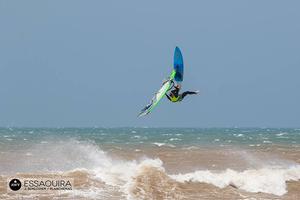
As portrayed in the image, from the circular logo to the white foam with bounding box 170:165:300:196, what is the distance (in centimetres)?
493

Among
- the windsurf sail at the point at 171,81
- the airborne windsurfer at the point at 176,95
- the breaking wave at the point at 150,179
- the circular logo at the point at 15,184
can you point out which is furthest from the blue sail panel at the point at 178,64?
the circular logo at the point at 15,184

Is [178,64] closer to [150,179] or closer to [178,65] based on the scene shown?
[178,65]

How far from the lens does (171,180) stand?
1794 centimetres

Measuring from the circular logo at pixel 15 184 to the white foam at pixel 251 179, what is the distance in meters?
4.93

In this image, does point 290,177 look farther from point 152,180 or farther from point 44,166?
point 44,166

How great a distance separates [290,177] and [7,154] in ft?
47.7

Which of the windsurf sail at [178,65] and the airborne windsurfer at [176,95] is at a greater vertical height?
the windsurf sail at [178,65]

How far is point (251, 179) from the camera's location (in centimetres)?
1898

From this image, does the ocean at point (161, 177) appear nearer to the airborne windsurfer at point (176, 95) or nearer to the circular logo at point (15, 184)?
the circular logo at point (15, 184)

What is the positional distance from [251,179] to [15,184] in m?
7.59

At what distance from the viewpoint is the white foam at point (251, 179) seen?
18.1 metres

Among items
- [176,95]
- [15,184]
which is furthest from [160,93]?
[15,184]

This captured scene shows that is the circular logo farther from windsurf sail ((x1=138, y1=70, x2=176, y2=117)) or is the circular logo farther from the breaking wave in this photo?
windsurf sail ((x1=138, y1=70, x2=176, y2=117))

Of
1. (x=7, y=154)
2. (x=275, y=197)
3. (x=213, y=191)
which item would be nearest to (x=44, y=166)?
(x=7, y=154)
